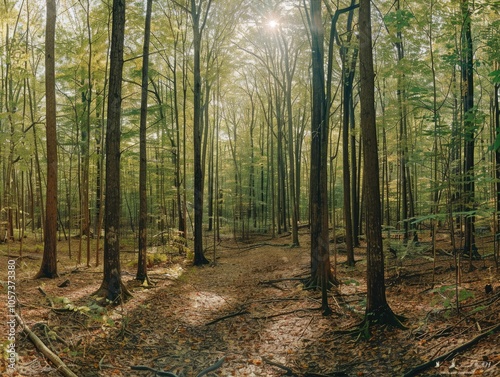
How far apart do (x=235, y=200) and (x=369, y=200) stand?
65.9 ft

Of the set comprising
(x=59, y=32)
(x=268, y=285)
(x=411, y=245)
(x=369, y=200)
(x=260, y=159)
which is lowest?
(x=268, y=285)

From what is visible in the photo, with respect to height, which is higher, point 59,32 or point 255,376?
point 59,32

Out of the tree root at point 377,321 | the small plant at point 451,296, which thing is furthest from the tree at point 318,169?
the small plant at point 451,296

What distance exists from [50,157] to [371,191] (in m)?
8.49

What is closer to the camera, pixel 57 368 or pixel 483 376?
pixel 483 376

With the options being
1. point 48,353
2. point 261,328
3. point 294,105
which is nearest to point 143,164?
point 261,328

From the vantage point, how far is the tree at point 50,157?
9094 mm

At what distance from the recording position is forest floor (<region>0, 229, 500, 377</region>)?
469 centimetres

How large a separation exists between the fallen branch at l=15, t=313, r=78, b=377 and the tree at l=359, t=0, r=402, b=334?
4.75 metres

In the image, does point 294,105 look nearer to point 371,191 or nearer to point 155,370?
point 371,191

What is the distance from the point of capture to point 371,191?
5.90 metres

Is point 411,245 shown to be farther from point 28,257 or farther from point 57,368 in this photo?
point 28,257

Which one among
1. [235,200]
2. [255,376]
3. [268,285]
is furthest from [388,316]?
[235,200]

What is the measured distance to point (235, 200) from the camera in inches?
1013
